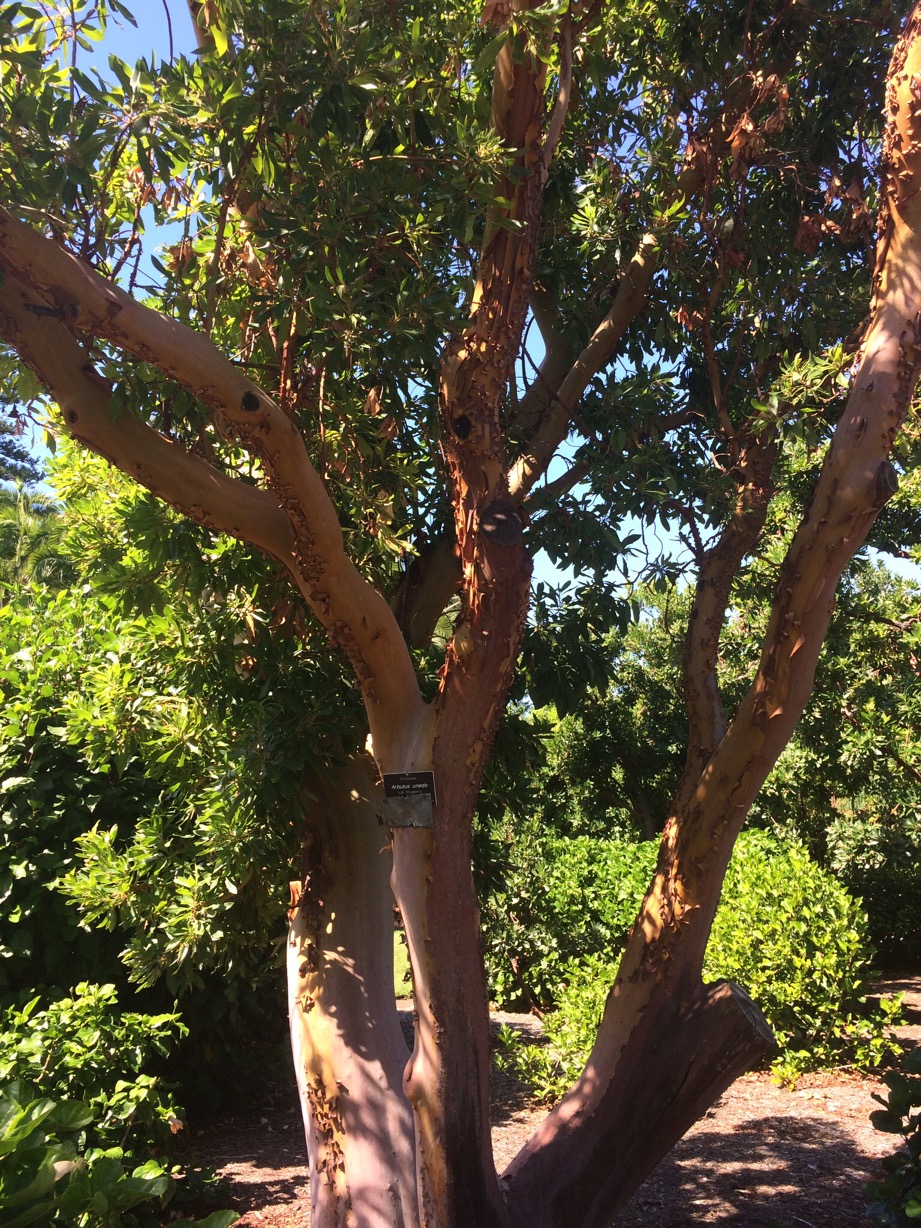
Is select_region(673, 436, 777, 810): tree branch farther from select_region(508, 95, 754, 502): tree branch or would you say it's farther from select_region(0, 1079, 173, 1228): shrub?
select_region(0, 1079, 173, 1228): shrub

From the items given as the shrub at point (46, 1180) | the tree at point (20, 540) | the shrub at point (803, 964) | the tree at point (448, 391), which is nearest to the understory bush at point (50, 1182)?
the shrub at point (46, 1180)

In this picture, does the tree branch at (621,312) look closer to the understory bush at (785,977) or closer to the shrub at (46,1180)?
the shrub at (46,1180)

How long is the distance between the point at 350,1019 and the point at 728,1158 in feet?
10.00

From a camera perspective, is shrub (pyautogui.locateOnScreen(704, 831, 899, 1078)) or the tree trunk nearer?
the tree trunk

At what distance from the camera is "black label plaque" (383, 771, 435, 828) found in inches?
129

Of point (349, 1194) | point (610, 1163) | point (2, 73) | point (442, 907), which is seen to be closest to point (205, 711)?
point (442, 907)

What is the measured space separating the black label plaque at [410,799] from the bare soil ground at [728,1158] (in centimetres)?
256

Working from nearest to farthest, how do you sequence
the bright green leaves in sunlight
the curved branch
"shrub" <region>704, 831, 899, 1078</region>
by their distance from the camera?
1. the curved branch
2. the bright green leaves in sunlight
3. "shrub" <region>704, 831, 899, 1078</region>

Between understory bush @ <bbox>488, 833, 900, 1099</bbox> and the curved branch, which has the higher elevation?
the curved branch

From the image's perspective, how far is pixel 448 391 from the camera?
11.3 feet

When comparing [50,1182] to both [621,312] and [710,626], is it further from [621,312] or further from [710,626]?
[621,312]

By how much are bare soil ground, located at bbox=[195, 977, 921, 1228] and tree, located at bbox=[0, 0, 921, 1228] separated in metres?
1.56

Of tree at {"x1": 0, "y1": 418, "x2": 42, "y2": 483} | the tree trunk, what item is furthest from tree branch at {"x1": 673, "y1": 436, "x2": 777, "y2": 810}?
tree at {"x1": 0, "y1": 418, "x2": 42, "y2": 483}

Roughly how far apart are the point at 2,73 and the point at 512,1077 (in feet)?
24.7
